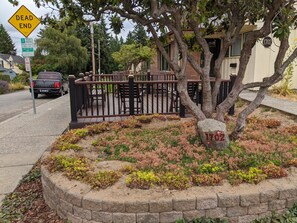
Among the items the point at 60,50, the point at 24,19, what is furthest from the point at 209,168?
the point at 60,50

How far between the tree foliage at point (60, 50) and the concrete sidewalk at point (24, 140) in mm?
25600

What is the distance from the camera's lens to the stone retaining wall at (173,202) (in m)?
2.46

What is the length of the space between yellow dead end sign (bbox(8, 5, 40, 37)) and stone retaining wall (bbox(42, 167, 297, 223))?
6.64 metres

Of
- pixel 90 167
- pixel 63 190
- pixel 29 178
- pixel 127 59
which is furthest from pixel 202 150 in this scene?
pixel 127 59

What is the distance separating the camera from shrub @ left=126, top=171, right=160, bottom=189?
268 centimetres

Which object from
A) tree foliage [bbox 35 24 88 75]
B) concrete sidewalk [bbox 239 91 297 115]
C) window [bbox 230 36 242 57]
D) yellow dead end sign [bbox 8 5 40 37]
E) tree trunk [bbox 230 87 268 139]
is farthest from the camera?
tree foliage [bbox 35 24 88 75]

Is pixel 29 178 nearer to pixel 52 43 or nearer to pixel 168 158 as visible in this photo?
pixel 168 158

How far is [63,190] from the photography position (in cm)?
270

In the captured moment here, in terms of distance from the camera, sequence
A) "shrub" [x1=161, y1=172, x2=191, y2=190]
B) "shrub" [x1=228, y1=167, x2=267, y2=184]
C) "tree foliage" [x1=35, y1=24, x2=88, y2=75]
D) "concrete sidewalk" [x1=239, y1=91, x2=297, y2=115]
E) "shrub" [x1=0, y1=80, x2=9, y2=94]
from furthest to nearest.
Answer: "tree foliage" [x1=35, y1=24, x2=88, y2=75] < "shrub" [x1=0, y1=80, x2=9, y2=94] < "concrete sidewalk" [x1=239, y1=91, x2=297, y2=115] < "shrub" [x1=228, y1=167, x2=267, y2=184] < "shrub" [x1=161, y1=172, x2=191, y2=190]

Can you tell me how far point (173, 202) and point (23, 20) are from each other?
24.8 feet

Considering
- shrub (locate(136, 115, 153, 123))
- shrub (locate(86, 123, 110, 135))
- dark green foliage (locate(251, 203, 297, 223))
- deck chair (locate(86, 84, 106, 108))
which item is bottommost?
dark green foliage (locate(251, 203, 297, 223))

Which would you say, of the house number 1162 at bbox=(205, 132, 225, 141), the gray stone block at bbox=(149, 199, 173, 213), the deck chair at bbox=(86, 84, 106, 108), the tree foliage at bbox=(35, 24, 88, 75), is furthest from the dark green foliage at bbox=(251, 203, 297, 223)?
the tree foliage at bbox=(35, 24, 88, 75)

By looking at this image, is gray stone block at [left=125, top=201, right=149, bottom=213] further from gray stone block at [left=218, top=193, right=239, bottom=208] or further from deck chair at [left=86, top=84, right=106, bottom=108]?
deck chair at [left=86, top=84, right=106, bottom=108]

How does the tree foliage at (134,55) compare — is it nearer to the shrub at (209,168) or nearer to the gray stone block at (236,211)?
the shrub at (209,168)
